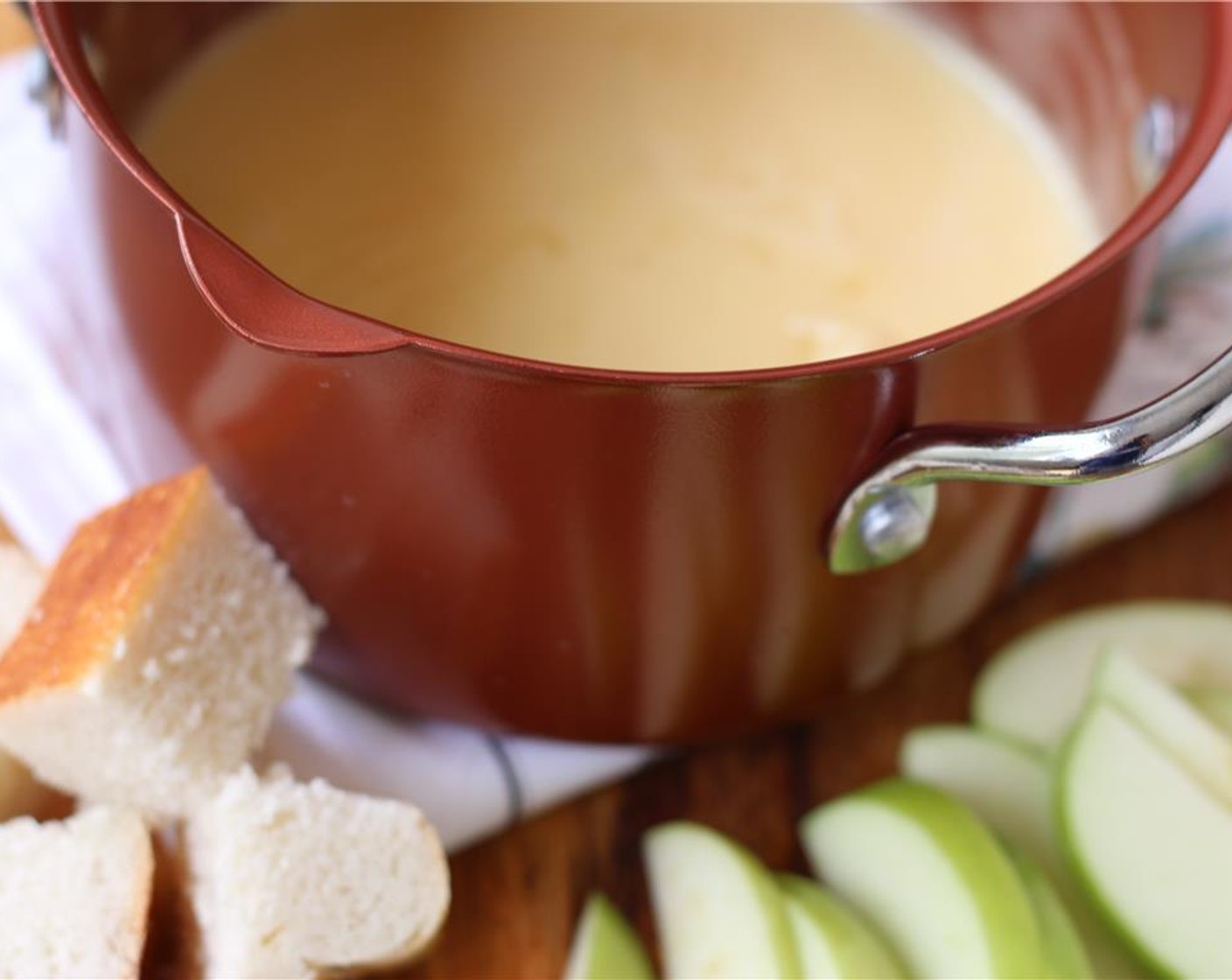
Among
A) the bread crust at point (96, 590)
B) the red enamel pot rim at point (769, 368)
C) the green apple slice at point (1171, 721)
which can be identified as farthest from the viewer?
the green apple slice at point (1171, 721)

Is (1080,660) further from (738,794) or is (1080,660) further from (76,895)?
(76,895)

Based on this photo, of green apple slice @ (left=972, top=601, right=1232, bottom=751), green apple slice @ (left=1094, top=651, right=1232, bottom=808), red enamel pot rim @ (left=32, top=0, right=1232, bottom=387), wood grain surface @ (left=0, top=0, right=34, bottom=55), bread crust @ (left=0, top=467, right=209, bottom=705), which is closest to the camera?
red enamel pot rim @ (left=32, top=0, right=1232, bottom=387)

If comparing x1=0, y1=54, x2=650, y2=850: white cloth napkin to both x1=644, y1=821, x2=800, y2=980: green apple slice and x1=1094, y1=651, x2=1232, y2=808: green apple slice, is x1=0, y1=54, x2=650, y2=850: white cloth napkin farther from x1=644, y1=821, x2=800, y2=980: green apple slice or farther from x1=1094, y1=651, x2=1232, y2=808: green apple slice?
x1=1094, y1=651, x2=1232, y2=808: green apple slice

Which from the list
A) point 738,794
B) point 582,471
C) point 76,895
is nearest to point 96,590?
point 76,895

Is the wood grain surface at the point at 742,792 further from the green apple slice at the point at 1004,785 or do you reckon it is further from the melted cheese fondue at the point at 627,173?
the melted cheese fondue at the point at 627,173

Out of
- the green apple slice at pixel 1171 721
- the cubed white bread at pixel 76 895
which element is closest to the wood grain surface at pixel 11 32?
the cubed white bread at pixel 76 895

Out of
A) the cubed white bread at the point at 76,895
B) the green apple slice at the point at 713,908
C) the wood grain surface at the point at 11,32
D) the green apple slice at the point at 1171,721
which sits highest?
the wood grain surface at the point at 11,32

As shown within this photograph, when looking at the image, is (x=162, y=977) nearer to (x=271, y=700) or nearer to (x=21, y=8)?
(x=271, y=700)

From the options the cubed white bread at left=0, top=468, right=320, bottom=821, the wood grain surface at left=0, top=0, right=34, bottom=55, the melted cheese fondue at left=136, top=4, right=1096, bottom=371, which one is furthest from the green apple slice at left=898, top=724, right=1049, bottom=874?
the wood grain surface at left=0, top=0, right=34, bottom=55
